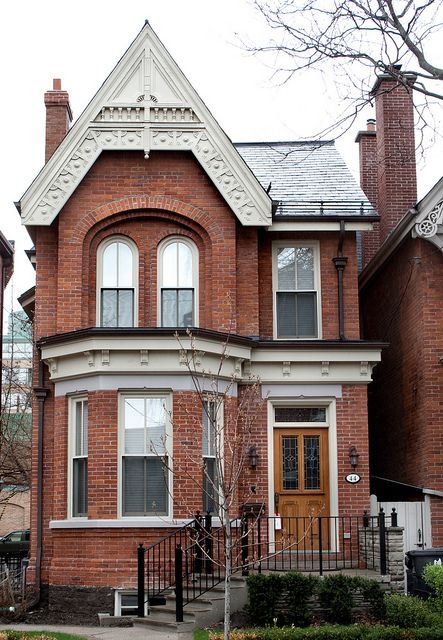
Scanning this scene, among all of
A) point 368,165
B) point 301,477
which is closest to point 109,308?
point 301,477

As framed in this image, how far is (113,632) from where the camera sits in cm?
1555

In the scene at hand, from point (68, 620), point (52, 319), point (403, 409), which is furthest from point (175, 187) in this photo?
point (68, 620)

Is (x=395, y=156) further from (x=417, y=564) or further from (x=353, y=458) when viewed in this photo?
(x=417, y=564)

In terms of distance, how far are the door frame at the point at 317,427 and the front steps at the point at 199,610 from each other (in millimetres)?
3226

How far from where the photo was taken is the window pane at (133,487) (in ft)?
59.5

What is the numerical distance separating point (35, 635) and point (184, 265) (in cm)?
785

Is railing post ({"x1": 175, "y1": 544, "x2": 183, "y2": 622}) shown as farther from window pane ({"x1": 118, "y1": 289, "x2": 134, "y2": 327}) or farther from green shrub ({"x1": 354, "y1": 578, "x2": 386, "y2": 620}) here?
window pane ({"x1": 118, "y1": 289, "x2": 134, "y2": 327})

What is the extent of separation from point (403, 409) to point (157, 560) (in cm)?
655

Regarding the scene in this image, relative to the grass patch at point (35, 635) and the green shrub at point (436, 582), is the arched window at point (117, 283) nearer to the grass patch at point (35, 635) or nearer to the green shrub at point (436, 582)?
the grass patch at point (35, 635)

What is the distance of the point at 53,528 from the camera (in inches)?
723

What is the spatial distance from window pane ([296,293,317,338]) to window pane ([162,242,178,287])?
2.60 m

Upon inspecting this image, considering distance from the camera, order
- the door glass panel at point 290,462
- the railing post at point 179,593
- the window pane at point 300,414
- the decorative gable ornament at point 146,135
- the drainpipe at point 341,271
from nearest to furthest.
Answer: the railing post at point 179,593 → the decorative gable ornament at point 146,135 → the door glass panel at point 290,462 → the window pane at point 300,414 → the drainpipe at point 341,271

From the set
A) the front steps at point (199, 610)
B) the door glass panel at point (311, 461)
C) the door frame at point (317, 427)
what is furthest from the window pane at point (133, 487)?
the door glass panel at point (311, 461)

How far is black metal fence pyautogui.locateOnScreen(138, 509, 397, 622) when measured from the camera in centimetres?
1623
